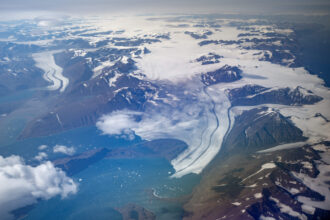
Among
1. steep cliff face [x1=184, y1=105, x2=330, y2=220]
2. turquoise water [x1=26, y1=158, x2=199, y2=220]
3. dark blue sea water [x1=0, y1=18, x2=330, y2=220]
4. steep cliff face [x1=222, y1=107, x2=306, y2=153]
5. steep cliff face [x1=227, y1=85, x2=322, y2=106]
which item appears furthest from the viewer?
steep cliff face [x1=227, y1=85, x2=322, y2=106]

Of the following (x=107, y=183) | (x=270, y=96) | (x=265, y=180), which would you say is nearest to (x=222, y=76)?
(x=270, y=96)

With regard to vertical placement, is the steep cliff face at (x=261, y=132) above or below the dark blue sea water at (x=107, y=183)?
above

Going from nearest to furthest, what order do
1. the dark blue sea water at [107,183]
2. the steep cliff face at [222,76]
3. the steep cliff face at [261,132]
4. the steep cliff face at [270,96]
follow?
the dark blue sea water at [107,183] < the steep cliff face at [261,132] < the steep cliff face at [270,96] < the steep cliff face at [222,76]

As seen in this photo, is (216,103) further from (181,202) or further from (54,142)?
(54,142)

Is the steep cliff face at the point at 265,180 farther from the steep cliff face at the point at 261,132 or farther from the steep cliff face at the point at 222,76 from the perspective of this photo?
the steep cliff face at the point at 222,76

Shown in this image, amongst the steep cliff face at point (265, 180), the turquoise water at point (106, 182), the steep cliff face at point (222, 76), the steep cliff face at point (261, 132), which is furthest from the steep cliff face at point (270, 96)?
the turquoise water at point (106, 182)

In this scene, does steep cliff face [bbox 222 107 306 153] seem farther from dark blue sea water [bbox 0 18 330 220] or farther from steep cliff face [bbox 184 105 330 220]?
dark blue sea water [bbox 0 18 330 220]

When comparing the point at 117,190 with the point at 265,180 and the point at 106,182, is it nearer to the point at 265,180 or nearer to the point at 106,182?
the point at 106,182

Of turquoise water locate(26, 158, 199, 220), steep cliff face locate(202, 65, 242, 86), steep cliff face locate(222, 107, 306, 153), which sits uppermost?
steep cliff face locate(202, 65, 242, 86)

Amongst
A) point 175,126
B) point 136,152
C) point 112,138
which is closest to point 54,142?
point 112,138

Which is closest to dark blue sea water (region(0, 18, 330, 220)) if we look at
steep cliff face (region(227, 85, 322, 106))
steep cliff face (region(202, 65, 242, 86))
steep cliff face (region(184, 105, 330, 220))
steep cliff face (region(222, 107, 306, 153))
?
steep cliff face (region(184, 105, 330, 220))

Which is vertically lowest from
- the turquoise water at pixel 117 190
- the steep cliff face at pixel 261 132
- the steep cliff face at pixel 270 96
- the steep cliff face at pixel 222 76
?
the turquoise water at pixel 117 190

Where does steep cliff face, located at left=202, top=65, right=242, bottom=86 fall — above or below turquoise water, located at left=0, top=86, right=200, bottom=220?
above

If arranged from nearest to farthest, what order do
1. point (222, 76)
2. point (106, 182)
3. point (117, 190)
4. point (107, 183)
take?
1. point (117, 190)
2. point (107, 183)
3. point (106, 182)
4. point (222, 76)
